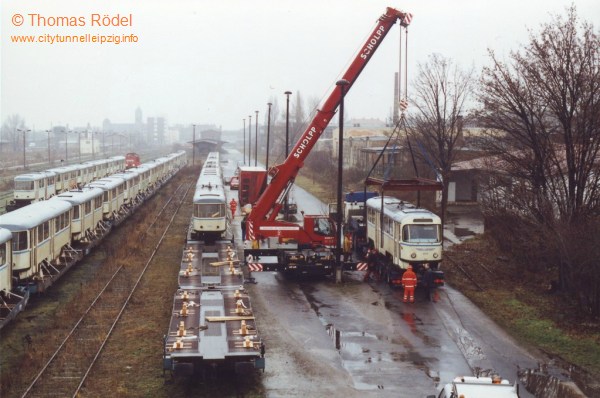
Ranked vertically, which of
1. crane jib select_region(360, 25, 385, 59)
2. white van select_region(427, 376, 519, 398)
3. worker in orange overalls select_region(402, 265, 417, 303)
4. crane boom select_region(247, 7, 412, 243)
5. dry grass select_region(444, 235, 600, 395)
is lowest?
dry grass select_region(444, 235, 600, 395)

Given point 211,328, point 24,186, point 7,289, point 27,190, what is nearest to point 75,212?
point 7,289

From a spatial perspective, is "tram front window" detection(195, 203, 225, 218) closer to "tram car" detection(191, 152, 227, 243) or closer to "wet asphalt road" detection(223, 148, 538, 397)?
"tram car" detection(191, 152, 227, 243)

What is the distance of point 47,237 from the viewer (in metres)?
23.2

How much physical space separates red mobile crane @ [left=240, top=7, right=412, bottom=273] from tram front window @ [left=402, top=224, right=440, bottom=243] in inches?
138

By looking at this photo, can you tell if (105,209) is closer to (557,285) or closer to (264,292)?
(264,292)

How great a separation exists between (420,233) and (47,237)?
12870 millimetres

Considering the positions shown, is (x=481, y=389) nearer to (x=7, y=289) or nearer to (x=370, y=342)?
(x=370, y=342)

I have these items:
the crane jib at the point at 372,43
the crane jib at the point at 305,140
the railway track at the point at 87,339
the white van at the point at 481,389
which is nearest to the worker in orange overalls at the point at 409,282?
the crane jib at the point at 305,140

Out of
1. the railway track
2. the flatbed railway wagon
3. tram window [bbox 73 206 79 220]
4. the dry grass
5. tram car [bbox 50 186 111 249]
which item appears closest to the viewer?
the flatbed railway wagon

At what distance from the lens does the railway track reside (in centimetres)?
1407

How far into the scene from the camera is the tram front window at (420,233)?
75.7 ft

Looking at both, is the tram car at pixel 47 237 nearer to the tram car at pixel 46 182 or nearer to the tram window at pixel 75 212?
the tram window at pixel 75 212

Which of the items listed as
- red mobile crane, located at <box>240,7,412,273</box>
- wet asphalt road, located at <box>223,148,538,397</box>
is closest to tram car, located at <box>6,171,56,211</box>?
red mobile crane, located at <box>240,7,412,273</box>

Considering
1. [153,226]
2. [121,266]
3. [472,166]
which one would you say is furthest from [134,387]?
[472,166]
